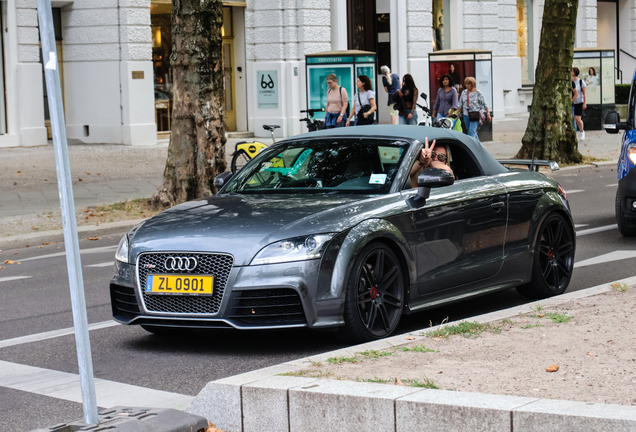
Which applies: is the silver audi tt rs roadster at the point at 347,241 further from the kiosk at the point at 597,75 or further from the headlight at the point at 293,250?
the kiosk at the point at 597,75

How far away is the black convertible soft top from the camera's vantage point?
762cm

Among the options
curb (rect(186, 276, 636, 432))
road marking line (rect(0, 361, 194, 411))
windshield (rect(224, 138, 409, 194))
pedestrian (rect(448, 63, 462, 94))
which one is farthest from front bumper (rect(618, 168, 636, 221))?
pedestrian (rect(448, 63, 462, 94))

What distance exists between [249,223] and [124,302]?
994mm

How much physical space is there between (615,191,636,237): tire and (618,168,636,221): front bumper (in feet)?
0.28

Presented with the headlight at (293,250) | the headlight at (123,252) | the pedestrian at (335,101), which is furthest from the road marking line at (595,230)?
the pedestrian at (335,101)

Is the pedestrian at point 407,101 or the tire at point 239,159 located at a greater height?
the pedestrian at point 407,101

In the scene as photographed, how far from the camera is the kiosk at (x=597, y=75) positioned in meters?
30.0

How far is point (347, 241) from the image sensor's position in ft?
21.1

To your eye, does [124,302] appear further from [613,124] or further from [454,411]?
[613,124]

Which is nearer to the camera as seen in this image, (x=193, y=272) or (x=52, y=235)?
(x=193, y=272)

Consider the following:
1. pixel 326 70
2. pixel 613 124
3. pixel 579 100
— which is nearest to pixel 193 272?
pixel 613 124

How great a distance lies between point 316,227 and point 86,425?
220cm

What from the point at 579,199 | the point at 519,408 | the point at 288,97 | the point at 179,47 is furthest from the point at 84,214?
the point at 288,97

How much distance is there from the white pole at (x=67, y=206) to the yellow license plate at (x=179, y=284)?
1738 mm
